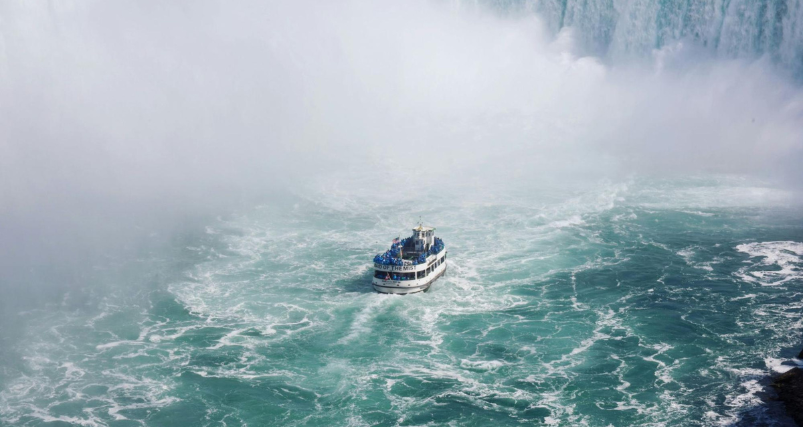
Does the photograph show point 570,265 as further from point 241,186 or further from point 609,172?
point 241,186

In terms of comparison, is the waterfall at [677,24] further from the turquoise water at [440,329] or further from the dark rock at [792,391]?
the dark rock at [792,391]

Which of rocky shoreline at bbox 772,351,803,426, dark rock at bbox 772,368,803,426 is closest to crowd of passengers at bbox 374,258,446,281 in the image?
rocky shoreline at bbox 772,351,803,426

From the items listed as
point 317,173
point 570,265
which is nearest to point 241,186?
point 317,173

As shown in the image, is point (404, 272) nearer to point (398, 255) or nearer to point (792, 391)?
point (398, 255)

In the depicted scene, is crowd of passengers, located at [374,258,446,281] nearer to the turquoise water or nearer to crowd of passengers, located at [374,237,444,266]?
crowd of passengers, located at [374,237,444,266]

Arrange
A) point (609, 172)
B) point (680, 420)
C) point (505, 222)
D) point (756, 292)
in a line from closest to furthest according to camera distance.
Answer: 1. point (680, 420)
2. point (756, 292)
3. point (505, 222)
4. point (609, 172)
